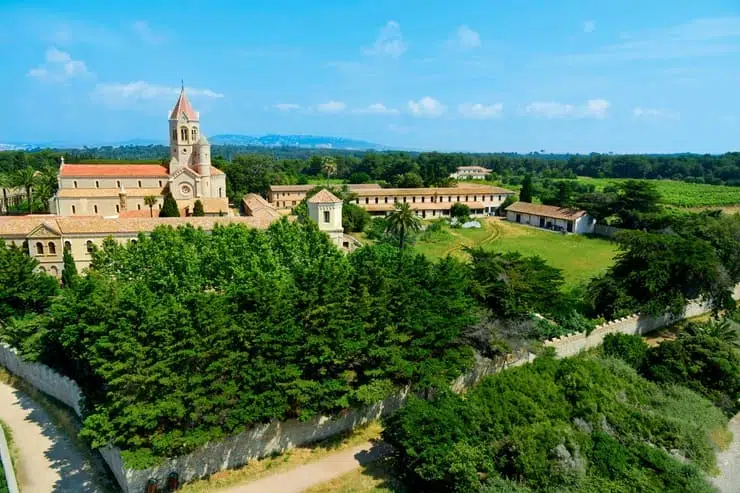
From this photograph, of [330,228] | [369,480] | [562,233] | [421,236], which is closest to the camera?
[369,480]

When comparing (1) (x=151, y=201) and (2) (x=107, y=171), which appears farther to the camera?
(2) (x=107, y=171)

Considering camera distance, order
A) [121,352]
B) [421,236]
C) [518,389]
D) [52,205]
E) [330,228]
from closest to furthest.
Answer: [121,352], [518,389], [330,228], [52,205], [421,236]

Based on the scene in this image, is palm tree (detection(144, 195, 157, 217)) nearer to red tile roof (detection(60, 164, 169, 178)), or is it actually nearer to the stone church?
the stone church

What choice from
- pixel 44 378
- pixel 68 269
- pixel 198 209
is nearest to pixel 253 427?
pixel 44 378

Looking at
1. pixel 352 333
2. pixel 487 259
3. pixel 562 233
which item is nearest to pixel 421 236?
pixel 562 233

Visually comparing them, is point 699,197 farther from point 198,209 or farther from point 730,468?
point 730,468

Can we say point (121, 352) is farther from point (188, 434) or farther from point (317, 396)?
point (317, 396)

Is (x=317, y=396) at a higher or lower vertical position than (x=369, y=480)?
higher
